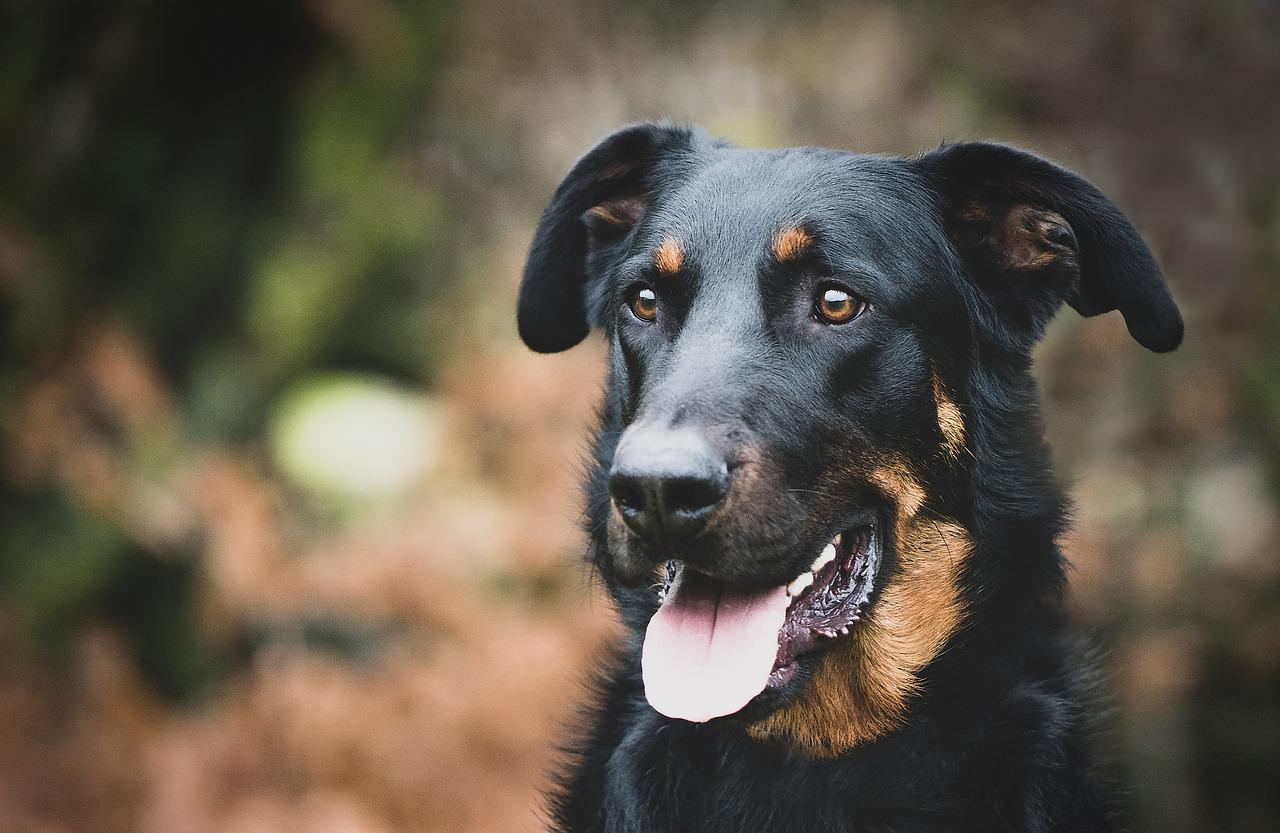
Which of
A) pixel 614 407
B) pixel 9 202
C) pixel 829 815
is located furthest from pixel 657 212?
pixel 9 202

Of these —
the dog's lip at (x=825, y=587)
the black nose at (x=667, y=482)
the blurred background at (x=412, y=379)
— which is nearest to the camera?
the black nose at (x=667, y=482)

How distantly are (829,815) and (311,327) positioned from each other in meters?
7.17

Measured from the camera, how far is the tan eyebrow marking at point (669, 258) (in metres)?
2.91

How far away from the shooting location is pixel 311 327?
901cm

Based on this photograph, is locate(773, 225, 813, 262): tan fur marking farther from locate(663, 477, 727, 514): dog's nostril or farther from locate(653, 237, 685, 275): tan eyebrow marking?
locate(663, 477, 727, 514): dog's nostril

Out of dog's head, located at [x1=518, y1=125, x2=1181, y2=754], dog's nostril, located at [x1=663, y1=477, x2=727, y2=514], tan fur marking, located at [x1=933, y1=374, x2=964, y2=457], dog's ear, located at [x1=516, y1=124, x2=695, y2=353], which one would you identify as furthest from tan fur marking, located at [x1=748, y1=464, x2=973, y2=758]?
dog's ear, located at [x1=516, y1=124, x2=695, y2=353]

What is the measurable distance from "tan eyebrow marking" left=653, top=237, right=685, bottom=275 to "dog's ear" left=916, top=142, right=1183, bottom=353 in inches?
27.1

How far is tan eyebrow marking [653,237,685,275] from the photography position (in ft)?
9.55

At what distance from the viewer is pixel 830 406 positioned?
2.72 m

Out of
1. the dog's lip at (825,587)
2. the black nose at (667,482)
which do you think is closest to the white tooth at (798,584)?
the dog's lip at (825,587)

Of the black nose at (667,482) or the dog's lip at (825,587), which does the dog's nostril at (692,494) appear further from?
the dog's lip at (825,587)

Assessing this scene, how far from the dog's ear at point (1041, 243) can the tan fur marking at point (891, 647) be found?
57 centimetres

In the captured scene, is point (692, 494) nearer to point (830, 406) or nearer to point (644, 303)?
point (830, 406)

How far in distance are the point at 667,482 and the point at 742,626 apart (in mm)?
442
